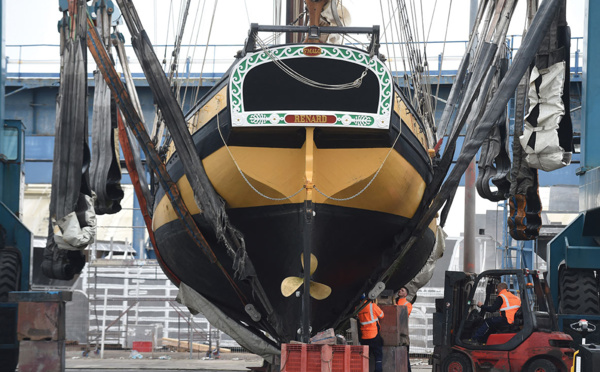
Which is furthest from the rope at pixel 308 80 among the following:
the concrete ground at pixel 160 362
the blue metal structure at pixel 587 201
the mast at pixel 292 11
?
the mast at pixel 292 11

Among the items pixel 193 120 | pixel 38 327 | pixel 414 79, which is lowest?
pixel 38 327

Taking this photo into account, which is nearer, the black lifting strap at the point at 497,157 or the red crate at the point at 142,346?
the black lifting strap at the point at 497,157

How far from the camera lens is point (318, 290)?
27.6ft

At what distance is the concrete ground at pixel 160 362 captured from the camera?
13.0 metres

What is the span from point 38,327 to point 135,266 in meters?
9.55

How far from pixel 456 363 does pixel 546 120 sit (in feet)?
9.70

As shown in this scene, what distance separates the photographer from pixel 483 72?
30.1ft

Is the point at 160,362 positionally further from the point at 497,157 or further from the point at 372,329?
the point at 497,157

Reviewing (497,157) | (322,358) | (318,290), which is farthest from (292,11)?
(322,358)

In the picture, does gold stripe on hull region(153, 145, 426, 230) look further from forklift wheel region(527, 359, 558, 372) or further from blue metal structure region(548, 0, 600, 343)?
blue metal structure region(548, 0, 600, 343)

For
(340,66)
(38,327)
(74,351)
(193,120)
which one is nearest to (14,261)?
(38,327)

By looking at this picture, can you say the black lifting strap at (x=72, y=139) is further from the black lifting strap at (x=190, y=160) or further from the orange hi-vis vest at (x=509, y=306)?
the orange hi-vis vest at (x=509, y=306)

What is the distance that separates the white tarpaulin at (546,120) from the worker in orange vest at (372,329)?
241 cm

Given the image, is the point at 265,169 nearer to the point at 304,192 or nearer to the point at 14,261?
the point at 304,192
